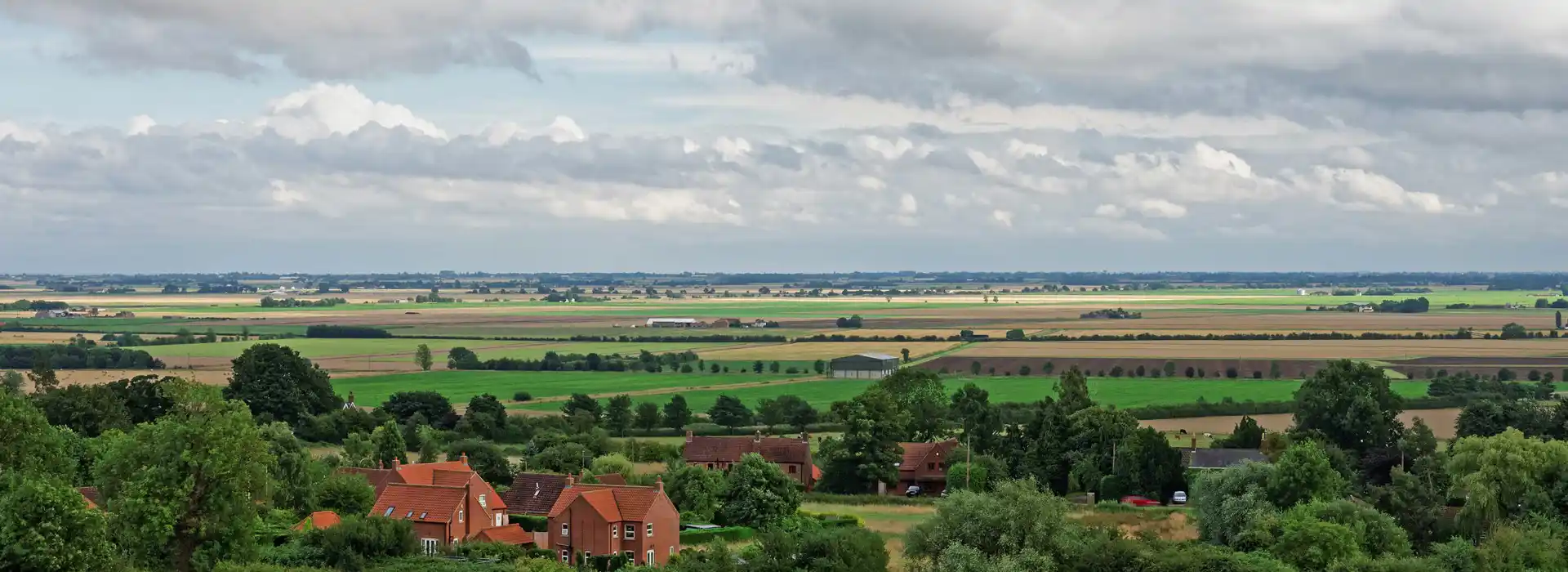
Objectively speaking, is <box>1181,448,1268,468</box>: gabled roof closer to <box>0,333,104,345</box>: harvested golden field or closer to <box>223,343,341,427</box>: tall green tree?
<box>223,343,341,427</box>: tall green tree

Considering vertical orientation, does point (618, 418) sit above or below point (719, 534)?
above

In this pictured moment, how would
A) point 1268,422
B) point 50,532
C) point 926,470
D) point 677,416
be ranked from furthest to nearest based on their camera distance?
point 677,416 < point 1268,422 < point 926,470 < point 50,532

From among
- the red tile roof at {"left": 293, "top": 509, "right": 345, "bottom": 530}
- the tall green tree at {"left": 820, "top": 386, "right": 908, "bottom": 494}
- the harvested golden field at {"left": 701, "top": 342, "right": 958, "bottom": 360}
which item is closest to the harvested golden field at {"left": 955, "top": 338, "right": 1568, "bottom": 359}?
the harvested golden field at {"left": 701, "top": 342, "right": 958, "bottom": 360}

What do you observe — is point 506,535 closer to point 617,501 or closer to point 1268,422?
point 617,501

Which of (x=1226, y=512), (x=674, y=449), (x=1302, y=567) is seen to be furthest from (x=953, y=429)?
(x=1302, y=567)

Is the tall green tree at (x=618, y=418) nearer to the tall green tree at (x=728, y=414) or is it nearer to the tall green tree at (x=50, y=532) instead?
the tall green tree at (x=728, y=414)

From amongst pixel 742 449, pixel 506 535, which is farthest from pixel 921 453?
pixel 506 535

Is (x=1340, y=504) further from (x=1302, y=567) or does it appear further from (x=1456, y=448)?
(x=1456, y=448)
